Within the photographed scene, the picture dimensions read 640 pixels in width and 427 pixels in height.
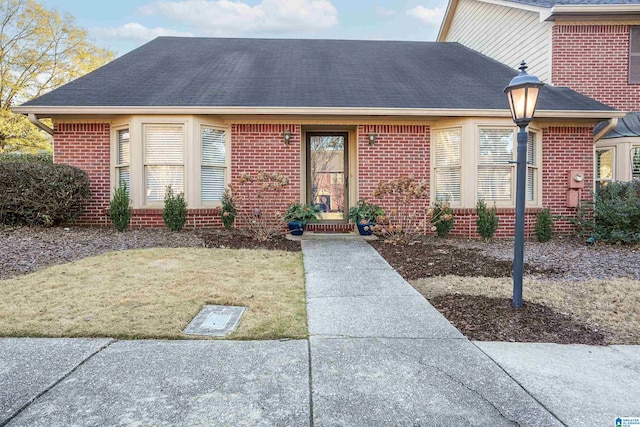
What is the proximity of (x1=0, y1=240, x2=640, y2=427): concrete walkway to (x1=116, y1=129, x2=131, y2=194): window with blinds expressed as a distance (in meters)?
5.88

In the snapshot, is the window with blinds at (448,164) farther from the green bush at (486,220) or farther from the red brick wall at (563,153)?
the red brick wall at (563,153)

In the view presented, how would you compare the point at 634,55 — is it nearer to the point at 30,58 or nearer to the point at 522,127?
the point at 522,127

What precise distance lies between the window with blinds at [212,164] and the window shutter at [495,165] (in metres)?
5.43

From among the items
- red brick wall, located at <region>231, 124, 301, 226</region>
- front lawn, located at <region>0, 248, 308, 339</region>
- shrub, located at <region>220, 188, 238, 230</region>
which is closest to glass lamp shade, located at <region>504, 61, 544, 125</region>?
front lawn, located at <region>0, 248, 308, 339</region>

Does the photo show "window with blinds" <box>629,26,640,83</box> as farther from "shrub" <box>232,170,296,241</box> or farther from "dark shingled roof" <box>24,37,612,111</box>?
"shrub" <box>232,170,296,241</box>

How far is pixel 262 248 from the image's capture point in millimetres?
6402

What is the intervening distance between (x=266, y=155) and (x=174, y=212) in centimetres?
222

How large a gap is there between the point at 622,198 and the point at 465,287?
5.71 m

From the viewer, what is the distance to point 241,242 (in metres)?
6.80

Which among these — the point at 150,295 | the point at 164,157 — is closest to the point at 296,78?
the point at 164,157

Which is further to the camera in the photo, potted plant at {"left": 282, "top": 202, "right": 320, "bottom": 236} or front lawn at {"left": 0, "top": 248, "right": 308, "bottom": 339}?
potted plant at {"left": 282, "top": 202, "right": 320, "bottom": 236}

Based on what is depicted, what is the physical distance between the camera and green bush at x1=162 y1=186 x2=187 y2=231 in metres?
7.35

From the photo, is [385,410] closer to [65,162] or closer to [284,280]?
[284,280]

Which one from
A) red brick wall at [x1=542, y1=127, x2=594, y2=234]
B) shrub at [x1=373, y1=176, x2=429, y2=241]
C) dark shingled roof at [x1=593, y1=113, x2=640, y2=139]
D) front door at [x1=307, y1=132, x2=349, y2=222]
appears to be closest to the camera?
shrub at [x1=373, y1=176, x2=429, y2=241]
